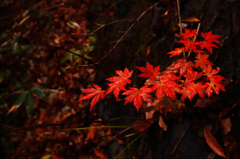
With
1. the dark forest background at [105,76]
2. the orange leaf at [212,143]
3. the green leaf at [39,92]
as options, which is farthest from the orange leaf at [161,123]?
the green leaf at [39,92]

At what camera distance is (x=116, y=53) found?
2.15 meters

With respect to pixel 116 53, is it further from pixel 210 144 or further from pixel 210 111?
pixel 210 144

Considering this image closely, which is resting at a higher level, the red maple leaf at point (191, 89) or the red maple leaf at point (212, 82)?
the red maple leaf at point (212, 82)

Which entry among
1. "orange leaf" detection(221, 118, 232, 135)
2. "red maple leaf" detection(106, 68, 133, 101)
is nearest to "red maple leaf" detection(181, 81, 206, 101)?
"orange leaf" detection(221, 118, 232, 135)

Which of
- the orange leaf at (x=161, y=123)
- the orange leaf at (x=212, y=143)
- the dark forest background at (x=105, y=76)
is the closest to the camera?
the orange leaf at (x=212, y=143)

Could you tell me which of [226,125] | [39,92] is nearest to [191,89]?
[226,125]

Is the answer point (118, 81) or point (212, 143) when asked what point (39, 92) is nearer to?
point (118, 81)

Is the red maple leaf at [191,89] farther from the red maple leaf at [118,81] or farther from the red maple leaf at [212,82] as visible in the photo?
the red maple leaf at [118,81]

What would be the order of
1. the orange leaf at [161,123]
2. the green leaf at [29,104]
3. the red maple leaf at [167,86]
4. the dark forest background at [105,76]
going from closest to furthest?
the red maple leaf at [167,86]
the dark forest background at [105,76]
the orange leaf at [161,123]
the green leaf at [29,104]

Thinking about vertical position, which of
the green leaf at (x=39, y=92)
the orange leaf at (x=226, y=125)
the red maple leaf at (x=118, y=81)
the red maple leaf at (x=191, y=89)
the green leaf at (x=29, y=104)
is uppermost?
the red maple leaf at (x=118, y=81)

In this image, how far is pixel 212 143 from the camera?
1.12 meters

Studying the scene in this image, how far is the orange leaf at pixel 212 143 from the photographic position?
3.54 feet

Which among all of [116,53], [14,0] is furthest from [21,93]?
[14,0]

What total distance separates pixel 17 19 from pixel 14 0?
0.93 m
